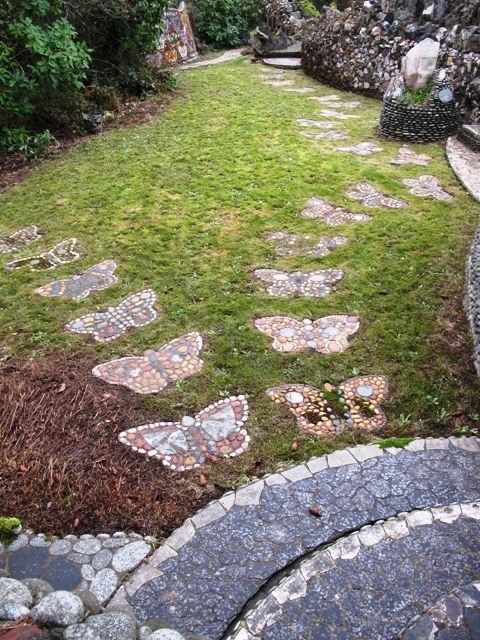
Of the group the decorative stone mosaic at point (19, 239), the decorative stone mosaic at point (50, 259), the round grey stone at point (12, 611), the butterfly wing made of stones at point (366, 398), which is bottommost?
the butterfly wing made of stones at point (366, 398)

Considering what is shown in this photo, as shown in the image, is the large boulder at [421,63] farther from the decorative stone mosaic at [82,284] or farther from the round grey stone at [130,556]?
the round grey stone at [130,556]

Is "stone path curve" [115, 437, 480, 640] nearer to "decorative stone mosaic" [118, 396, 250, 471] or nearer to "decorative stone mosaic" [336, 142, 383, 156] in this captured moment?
"decorative stone mosaic" [118, 396, 250, 471]

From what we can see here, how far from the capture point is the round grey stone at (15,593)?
1908 mm

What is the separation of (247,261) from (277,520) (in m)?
2.52

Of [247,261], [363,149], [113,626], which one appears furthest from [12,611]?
[363,149]

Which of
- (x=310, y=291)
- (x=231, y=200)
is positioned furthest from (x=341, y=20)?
(x=310, y=291)

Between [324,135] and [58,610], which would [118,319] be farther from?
[324,135]

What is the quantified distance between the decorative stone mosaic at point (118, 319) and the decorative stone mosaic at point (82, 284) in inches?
12.6

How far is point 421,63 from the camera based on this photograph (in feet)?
23.9

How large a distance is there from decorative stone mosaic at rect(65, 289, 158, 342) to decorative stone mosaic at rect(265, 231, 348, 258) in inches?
50.9

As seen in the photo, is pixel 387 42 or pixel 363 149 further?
pixel 387 42

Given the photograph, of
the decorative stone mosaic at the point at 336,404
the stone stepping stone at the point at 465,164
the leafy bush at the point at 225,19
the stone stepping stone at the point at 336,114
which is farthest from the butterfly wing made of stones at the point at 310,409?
the leafy bush at the point at 225,19

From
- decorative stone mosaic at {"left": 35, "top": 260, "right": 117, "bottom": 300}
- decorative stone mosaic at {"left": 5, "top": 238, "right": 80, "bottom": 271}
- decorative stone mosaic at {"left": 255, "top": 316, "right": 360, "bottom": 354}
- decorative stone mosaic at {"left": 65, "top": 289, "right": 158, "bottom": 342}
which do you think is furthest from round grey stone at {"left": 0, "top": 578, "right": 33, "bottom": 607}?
decorative stone mosaic at {"left": 5, "top": 238, "right": 80, "bottom": 271}

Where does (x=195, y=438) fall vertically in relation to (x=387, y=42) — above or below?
below
